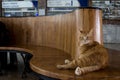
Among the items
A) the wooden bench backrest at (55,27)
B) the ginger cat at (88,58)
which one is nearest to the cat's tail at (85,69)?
the ginger cat at (88,58)

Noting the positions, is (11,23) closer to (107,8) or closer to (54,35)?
(54,35)

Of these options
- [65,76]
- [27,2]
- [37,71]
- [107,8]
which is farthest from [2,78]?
[107,8]

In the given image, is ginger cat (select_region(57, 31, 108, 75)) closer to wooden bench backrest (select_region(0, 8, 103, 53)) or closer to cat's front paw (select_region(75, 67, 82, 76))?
cat's front paw (select_region(75, 67, 82, 76))

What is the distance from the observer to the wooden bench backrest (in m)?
2.35

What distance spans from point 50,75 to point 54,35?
2060 mm

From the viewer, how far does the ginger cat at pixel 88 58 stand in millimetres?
1884

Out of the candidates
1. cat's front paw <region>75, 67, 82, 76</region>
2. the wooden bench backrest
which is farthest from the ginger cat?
the wooden bench backrest

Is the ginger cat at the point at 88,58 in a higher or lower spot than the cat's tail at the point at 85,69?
higher

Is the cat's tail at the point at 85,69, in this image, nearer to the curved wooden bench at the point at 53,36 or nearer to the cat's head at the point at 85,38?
the curved wooden bench at the point at 53,36

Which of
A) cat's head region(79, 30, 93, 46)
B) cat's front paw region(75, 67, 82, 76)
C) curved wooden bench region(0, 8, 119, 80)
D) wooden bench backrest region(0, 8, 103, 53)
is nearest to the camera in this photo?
cat's front paw region(75, 67, 82, 76)

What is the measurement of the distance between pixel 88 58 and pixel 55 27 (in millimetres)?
2124

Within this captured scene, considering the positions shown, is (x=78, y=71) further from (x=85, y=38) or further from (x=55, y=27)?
(x=55, y=27)

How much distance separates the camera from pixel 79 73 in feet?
5.97

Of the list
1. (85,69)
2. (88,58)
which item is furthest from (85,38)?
(85,69)
